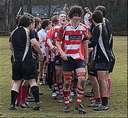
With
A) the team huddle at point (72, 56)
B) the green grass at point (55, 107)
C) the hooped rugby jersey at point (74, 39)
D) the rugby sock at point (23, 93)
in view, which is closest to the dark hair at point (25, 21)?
the team huddle at point (72, 56)

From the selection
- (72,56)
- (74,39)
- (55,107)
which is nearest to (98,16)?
(74,39)

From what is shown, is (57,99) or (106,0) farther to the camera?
(106,0)

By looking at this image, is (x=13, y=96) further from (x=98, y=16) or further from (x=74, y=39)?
(x=98, y=16)

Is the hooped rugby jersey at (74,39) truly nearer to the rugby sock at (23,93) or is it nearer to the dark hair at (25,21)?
the dark hair at (25,21)

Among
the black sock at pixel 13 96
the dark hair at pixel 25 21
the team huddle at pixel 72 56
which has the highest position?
the dark hair at pixel 25 21

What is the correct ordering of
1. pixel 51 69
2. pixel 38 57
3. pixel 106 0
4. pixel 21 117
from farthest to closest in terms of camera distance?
pixel 106 0, pixel 51 69, pixel 38 57, pixel 21 117

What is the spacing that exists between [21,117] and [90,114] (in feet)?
4.53

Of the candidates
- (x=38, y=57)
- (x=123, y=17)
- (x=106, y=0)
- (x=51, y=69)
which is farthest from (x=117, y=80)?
(x=123, y=17)

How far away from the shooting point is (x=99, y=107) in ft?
35.2

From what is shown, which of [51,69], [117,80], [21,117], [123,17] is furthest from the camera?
[123,17]

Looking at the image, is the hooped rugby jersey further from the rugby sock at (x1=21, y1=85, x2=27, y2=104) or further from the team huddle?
the rugby sock at (x1=21, y1=85, x2=27, y2=104)

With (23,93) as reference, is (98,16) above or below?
above

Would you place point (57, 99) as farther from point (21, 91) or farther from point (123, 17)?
point (123, 17)

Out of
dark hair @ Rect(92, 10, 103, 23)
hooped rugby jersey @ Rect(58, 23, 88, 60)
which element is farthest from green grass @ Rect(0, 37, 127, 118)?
dark hair @ Rect(92, 10, 103, 23)
